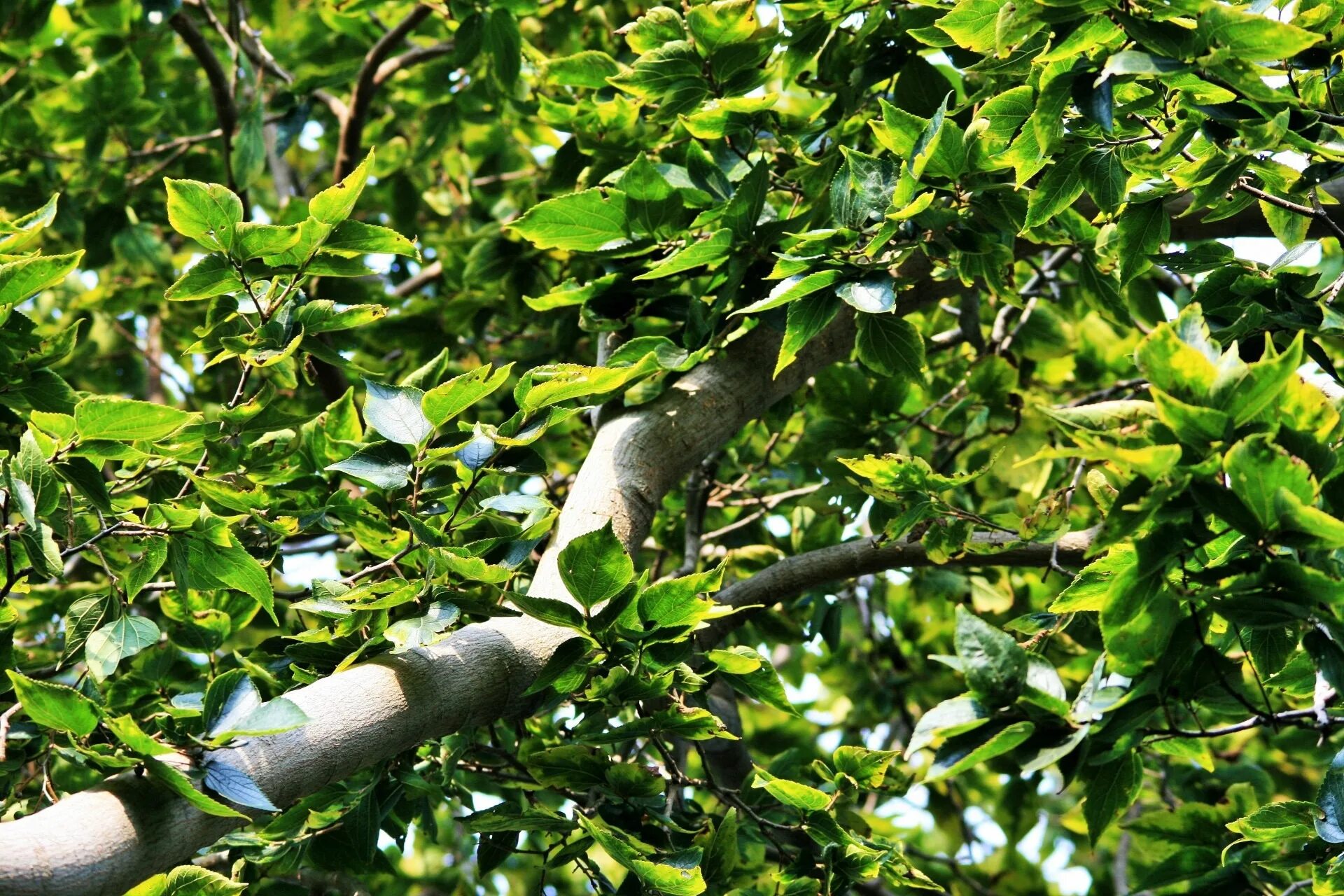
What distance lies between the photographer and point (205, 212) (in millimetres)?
1726

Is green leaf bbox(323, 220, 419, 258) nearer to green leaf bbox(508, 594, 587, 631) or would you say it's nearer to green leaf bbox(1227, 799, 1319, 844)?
green leaf bbox(508, 594, 587, 631)

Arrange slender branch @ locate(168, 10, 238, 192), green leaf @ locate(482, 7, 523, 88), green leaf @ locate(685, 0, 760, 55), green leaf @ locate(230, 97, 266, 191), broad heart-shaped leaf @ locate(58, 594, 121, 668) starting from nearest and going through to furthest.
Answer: broad heart-shaped leaf @ locate(58, 594, 121, 668)
green leaf @ locate(685, 0, 760, 55)
green leaf @ locate(482, 7, 523, 88)
green leaf @ locate(230, 97, 266, 191)
slender branch @ locate(168, 10, 238, 192)

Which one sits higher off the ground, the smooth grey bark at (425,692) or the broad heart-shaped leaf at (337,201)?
the broad heart-shaped leaf at (337,201)

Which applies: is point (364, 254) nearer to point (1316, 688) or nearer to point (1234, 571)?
point (1234, 571)

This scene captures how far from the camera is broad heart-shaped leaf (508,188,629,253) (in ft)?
6.80

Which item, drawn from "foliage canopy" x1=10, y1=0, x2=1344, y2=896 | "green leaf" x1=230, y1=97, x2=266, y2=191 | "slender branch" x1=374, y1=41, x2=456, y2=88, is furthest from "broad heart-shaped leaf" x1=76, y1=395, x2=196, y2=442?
"slender branch" x1=374, y1=41, x2=456, y2=88

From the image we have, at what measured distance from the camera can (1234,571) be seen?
4.25 ft

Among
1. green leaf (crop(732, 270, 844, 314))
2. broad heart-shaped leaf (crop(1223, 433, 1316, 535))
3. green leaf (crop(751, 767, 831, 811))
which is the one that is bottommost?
green leaf (crop(751, 767, 831, 811))

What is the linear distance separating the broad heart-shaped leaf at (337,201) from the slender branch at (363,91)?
155cm

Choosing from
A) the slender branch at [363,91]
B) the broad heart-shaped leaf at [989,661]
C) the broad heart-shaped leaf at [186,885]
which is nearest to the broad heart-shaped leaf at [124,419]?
the broad heart-shaped leaf at [186,885]

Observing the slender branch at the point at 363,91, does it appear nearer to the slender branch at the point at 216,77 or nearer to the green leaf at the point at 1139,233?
the slender branch at the point at 216,77

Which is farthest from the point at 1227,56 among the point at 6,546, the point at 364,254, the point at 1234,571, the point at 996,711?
the point at 6,546

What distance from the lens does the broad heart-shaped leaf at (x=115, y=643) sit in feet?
5.73

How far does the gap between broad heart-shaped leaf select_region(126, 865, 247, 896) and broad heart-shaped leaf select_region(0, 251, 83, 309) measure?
0.82 m
